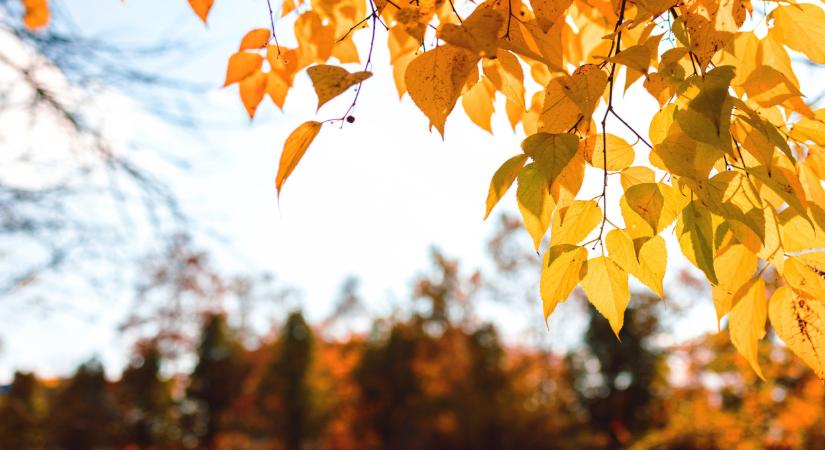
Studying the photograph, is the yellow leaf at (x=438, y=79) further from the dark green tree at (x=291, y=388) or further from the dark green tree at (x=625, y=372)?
the dark green tree at (x=291, y=388)

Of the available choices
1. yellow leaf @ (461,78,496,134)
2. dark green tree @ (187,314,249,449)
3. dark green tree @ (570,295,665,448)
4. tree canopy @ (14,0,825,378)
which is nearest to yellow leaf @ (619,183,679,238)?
tree canopy @ (14,0,825,378)

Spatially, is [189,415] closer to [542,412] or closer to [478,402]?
[478,402]

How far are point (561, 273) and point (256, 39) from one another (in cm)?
54

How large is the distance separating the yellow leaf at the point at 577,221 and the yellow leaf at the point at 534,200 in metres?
0.05

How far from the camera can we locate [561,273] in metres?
0.65

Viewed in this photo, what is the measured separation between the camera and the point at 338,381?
1457cm

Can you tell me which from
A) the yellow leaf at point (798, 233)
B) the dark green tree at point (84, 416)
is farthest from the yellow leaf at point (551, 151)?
the dark green tree at point (84, 416)

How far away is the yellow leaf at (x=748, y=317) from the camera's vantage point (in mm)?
677

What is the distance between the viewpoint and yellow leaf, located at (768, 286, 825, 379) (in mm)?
645

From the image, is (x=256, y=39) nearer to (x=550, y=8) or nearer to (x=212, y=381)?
(x=550, y=8)

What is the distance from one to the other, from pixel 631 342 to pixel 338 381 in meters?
6.96

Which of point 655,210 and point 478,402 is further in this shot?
point 478,402

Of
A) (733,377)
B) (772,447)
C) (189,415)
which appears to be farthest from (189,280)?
(189,415)

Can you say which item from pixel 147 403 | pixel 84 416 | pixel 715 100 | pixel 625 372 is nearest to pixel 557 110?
pixel 715 100
